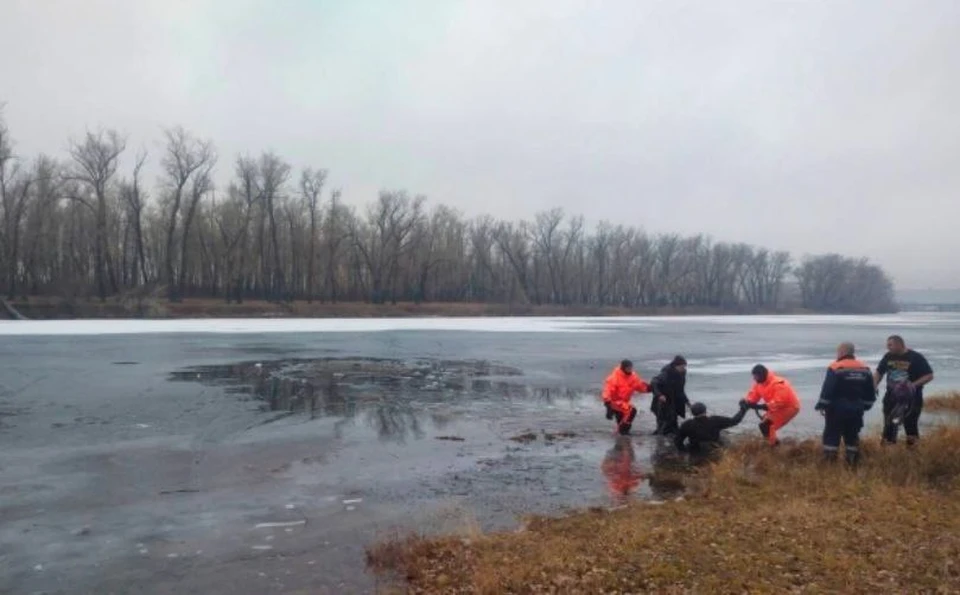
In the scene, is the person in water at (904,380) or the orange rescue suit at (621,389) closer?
the person in water at (904,380)

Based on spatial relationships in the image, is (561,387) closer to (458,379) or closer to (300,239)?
A: (458,379)

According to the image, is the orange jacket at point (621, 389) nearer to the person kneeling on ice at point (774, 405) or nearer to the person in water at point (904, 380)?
the person kneeling on ice at point (774, 405)

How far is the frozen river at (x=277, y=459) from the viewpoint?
654cm

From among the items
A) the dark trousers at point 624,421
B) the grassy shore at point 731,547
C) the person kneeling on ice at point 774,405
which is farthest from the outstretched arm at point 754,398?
the grassy shore at point 731,547

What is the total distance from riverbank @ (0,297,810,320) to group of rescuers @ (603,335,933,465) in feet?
170

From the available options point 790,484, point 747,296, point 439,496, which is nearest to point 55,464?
point 439,496

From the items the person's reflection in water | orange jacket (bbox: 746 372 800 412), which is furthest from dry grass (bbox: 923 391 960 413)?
the person's reflection in water

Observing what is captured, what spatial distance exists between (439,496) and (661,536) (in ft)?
9.51

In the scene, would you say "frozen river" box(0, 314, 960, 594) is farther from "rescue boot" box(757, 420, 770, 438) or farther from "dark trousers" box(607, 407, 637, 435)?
"rescue boot" box(757, 420, 770, 438)

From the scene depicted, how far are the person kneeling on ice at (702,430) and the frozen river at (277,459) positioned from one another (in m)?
0.38

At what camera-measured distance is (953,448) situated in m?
9.52

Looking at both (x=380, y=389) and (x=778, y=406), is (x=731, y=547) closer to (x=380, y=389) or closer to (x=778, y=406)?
(x=778, y=406)

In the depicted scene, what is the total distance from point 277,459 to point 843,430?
23.7 feet

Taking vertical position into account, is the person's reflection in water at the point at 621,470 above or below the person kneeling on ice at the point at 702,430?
below
